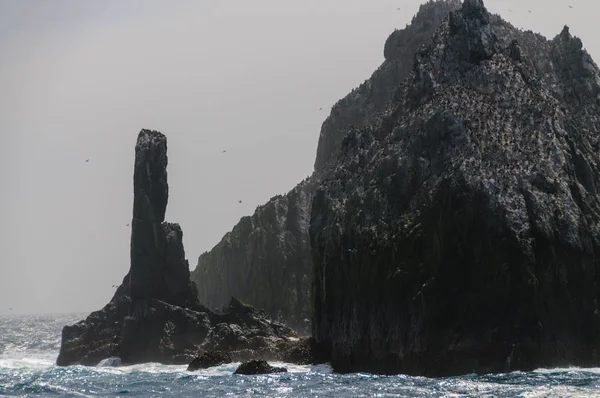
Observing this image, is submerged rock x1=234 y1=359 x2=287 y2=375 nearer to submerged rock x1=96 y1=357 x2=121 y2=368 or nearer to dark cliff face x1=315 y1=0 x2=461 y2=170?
submerged rock x1=96 y1=357 x2=121 y2=368

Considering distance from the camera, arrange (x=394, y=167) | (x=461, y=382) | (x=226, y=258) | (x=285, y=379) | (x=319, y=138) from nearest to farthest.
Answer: (x=461, y=382) < (x=285, y=379) < (x=394, y=167) < (x=226, y=258) < (x=319, y=138)

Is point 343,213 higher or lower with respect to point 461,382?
higher

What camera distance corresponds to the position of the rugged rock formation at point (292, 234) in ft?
526

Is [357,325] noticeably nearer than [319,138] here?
Yes

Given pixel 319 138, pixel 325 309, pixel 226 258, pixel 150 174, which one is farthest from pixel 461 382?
pixel 319 138

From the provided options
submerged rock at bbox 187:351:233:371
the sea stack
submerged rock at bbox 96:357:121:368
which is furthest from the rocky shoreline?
submerged rock at bbox 187:351:233:371

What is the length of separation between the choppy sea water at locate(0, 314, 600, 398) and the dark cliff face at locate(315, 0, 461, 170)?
85478mm

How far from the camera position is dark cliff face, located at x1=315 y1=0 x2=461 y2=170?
171 meters

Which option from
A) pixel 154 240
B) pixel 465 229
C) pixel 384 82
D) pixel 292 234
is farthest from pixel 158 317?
pixel 384 82

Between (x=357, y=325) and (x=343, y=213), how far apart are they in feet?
45.5

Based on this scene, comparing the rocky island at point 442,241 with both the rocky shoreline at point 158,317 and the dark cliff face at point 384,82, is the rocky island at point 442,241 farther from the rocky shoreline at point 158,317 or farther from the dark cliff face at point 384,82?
the dark cliff face at point 384,82

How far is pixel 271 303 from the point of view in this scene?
6270 inches

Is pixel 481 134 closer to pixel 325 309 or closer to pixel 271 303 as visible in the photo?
pixel 325 309

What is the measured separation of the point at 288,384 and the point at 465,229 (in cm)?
2190
